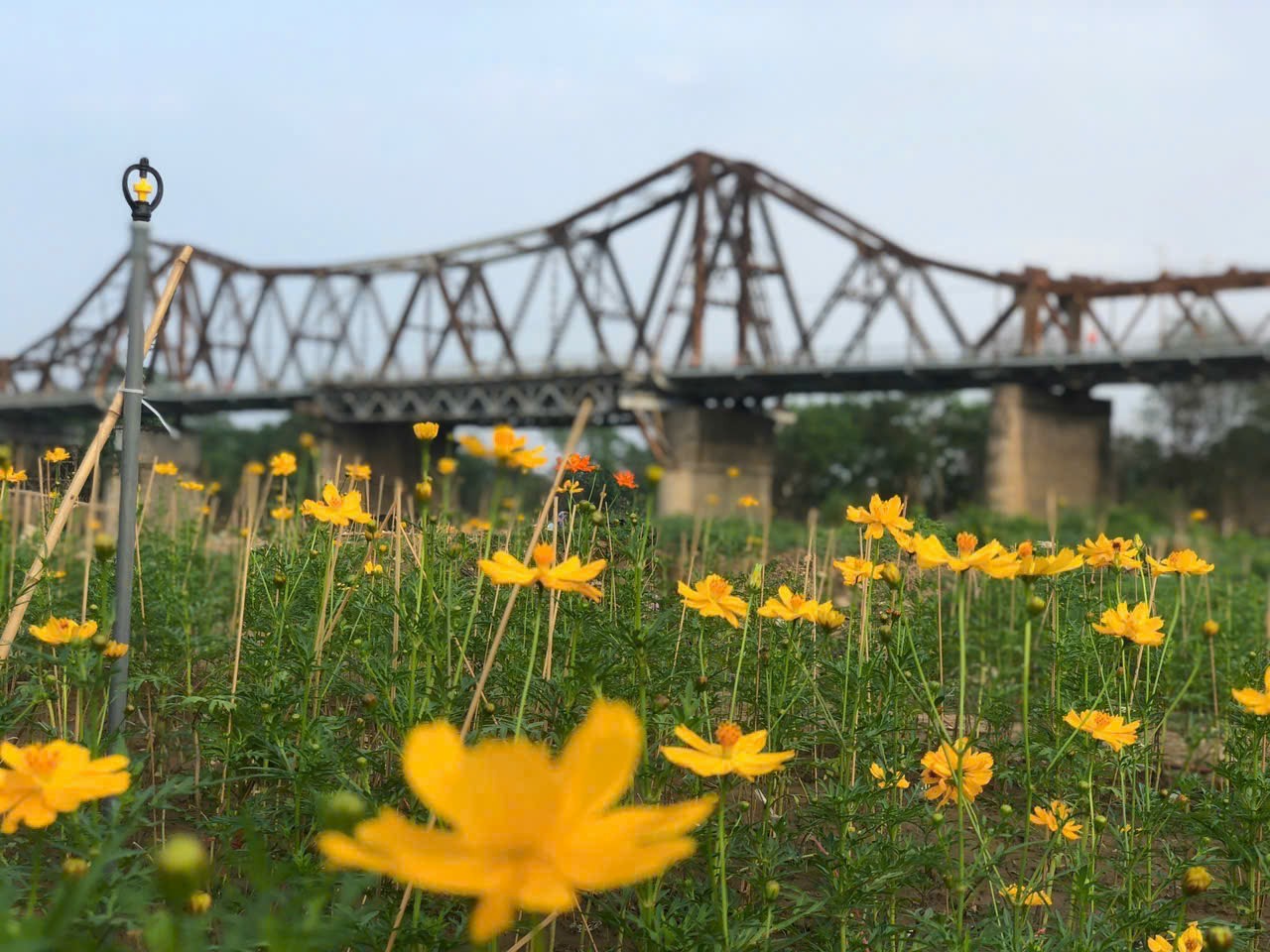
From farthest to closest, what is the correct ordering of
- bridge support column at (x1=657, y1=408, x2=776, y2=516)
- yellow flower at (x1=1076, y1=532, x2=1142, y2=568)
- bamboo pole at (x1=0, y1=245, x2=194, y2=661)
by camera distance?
bridge support column at (x1=657, y1=408, x2=776, y2=516) < bamboo pole at (x1=0, y1=245, x2=194, y2=661) < yellow flower at (x1=1076, y1=532, x2=1142, y2=568)

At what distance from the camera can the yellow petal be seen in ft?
3.02

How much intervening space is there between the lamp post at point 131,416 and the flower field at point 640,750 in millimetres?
146

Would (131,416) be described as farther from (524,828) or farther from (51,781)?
(524,828)

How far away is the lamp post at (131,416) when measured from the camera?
3.00m

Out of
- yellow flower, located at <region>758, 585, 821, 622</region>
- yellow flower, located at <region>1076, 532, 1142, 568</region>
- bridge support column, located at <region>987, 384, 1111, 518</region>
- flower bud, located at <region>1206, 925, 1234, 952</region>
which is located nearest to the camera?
flower bud, located at <region>1206, 925, 1234, 952</region>

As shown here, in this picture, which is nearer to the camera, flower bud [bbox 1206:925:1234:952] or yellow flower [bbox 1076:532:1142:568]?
flower bud [bbox 1206:925:1234:952]

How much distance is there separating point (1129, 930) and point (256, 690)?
2.21 metres

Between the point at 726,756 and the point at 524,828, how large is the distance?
827 millimetres

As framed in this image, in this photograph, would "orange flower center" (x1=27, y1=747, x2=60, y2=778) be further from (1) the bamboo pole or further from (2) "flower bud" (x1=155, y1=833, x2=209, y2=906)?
(1) the bamboo pole

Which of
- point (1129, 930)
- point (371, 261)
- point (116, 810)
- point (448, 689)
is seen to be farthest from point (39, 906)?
point (371, 261)

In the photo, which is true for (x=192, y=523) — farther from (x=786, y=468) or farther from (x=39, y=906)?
(x=786, y=468)

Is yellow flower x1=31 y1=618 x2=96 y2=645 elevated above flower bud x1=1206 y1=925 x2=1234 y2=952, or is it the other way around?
yellow flower x1=31 y1=618 x2=96 y2=645

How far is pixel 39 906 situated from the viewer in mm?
2471

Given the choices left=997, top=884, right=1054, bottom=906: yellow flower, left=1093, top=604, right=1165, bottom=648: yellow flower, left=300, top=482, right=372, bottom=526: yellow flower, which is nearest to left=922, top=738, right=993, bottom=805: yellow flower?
Answer: left=997, top=884, right=1054, bottom=906: yellow flower
